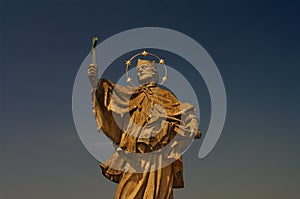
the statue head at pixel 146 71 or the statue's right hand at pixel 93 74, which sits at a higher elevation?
the statue head at pixel 146 71

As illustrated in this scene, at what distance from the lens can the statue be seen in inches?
512

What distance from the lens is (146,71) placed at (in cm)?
1408

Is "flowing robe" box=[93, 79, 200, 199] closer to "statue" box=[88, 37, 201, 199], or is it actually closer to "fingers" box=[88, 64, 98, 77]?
"statue" box=[88, 37, 201, 199]

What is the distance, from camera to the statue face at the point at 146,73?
554 inches

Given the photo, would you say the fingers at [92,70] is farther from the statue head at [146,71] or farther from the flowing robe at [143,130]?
the statue head at [146,71]

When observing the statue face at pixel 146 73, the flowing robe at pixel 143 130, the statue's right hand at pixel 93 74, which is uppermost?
the statue face at pixel 146 73

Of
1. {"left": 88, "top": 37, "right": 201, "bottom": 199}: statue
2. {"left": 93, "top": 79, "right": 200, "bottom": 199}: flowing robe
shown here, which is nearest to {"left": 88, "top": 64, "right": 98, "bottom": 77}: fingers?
{"left": 88, "top": 37, "right": 201, "bottom": 199}: statue

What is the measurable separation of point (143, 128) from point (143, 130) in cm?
7

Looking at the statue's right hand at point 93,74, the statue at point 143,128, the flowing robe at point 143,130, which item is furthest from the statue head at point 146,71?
the statue's right hand at point 93,74

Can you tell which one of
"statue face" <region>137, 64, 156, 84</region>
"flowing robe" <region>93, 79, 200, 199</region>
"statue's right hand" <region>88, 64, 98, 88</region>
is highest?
"statue face" <region>137, 64, 156, 84</region>

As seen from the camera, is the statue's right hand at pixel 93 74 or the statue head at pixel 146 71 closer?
the statue's right hand at pixel 93 74

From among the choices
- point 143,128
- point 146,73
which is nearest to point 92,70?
point 146,73

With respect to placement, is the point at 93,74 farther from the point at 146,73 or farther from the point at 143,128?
the point at 143,128

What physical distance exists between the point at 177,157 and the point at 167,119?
42.1 inches
